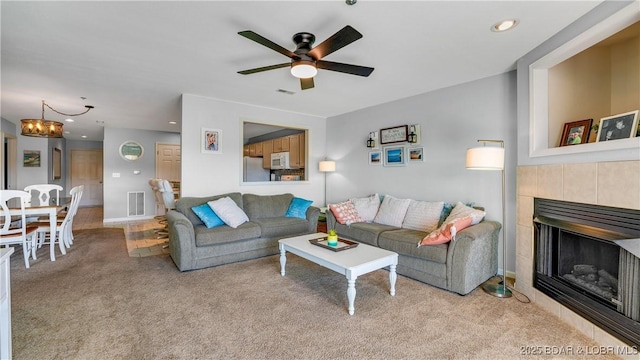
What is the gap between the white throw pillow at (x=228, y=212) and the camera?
3830mm

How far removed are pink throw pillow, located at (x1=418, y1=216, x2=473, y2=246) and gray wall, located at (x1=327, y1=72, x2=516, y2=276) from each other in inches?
29.7

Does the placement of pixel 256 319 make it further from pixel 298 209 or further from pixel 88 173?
pixel 88 173

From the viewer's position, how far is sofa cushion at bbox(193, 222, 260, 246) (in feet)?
11.4

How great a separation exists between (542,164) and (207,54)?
3.32 m

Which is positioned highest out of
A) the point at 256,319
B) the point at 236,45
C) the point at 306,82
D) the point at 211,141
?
the point at 236,45

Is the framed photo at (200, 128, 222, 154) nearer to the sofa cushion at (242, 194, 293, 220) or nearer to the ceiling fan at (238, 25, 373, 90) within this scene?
the sofa cushion at (242, 194, 293, 220)

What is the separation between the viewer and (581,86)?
2.81m

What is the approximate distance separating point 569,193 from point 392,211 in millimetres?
2023

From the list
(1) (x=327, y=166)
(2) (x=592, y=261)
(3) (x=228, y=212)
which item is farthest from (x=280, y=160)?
(2) (x=592, y=261)

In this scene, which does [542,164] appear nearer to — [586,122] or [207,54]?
[586,122]

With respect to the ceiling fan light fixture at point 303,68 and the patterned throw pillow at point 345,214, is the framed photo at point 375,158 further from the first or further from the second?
the ceiling fan light fixture at point 303,68

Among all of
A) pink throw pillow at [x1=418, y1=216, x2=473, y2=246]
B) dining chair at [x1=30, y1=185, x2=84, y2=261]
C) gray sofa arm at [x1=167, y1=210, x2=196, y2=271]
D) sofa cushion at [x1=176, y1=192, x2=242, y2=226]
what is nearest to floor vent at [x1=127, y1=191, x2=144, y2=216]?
dining chair at [x1=30, y1=185, x2=84, y2=261]

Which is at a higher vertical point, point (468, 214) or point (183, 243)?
point (468, 214)

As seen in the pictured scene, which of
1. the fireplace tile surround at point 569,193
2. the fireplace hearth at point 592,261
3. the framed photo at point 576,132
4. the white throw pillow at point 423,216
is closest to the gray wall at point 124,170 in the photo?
the white throw pillow at point 423,216
